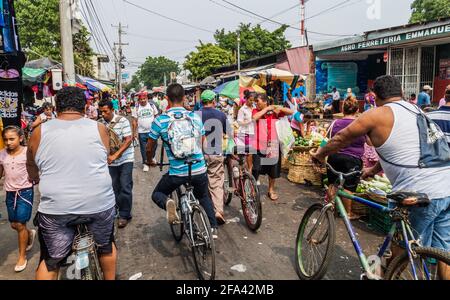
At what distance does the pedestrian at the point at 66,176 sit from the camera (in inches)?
103

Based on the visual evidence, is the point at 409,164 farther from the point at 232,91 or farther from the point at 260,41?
the point at 260,41

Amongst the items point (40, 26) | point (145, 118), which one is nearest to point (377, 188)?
point (145, 118)

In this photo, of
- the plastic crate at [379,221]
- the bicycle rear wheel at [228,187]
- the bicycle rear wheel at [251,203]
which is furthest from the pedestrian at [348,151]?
the bicycle rear wheel at [228,187]

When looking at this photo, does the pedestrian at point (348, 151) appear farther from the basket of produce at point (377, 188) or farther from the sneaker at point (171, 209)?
the sneaker at point (171, 209)

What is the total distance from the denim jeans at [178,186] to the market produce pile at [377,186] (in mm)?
2330

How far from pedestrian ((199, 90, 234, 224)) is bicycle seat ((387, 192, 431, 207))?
2.80 m

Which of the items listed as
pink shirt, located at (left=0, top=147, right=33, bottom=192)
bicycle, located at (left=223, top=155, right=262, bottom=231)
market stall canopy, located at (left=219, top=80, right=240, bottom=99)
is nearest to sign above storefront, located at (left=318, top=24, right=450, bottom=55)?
market stall canopy, located at (left=219, top=80, right=240, bottom=99)

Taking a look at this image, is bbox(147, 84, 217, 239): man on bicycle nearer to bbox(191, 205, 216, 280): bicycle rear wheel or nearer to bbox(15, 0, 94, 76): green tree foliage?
bbox(191, 205, 216, 280): bicycle rear wheel

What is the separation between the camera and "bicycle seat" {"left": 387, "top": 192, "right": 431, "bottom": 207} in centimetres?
259

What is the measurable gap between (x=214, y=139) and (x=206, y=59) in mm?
33097
